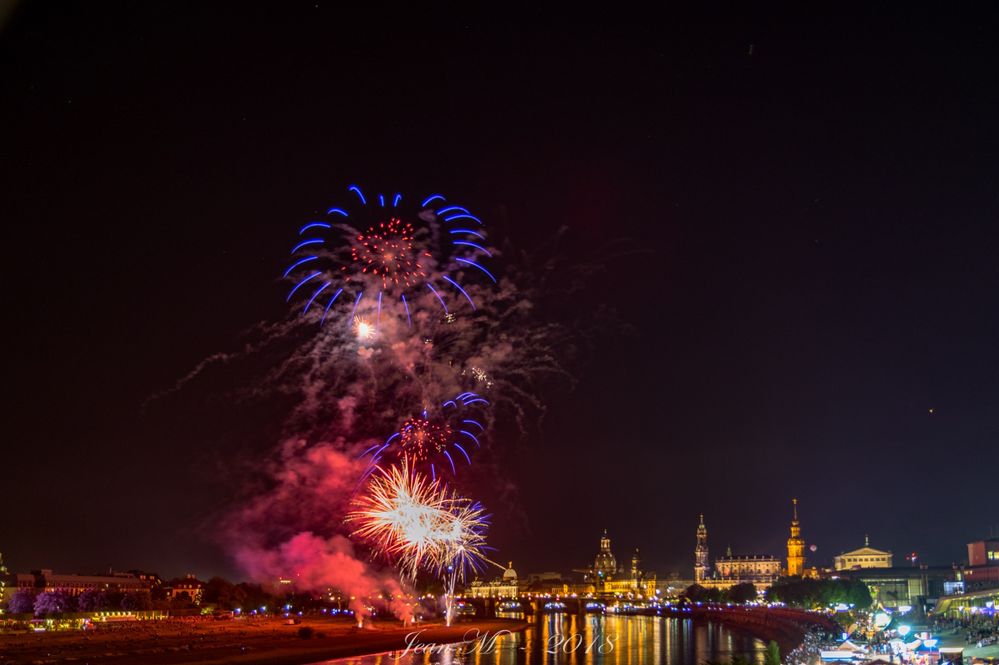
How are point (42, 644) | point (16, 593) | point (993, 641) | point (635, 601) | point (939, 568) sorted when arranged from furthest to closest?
point (635, 601)
point (939, 568)
point (16, 593)
point (42, 644)
point (993, 641)

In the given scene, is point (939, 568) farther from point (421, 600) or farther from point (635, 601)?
point (421, 600)

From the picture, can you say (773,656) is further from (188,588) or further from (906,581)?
(906,581)

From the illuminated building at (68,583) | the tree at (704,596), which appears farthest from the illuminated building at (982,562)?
the illuminated building at (68,583)

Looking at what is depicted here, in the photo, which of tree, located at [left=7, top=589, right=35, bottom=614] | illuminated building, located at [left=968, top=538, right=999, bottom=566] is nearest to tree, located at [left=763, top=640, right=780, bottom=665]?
tree, located at [left=7, top=589, right=35, bottom=614]

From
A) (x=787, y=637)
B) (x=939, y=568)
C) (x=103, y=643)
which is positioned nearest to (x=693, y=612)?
(x=939, y=568)

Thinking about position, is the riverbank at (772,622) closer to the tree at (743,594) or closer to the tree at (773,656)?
the tree at (773,656)

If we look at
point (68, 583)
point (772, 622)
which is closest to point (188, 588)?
point (68, 583)
